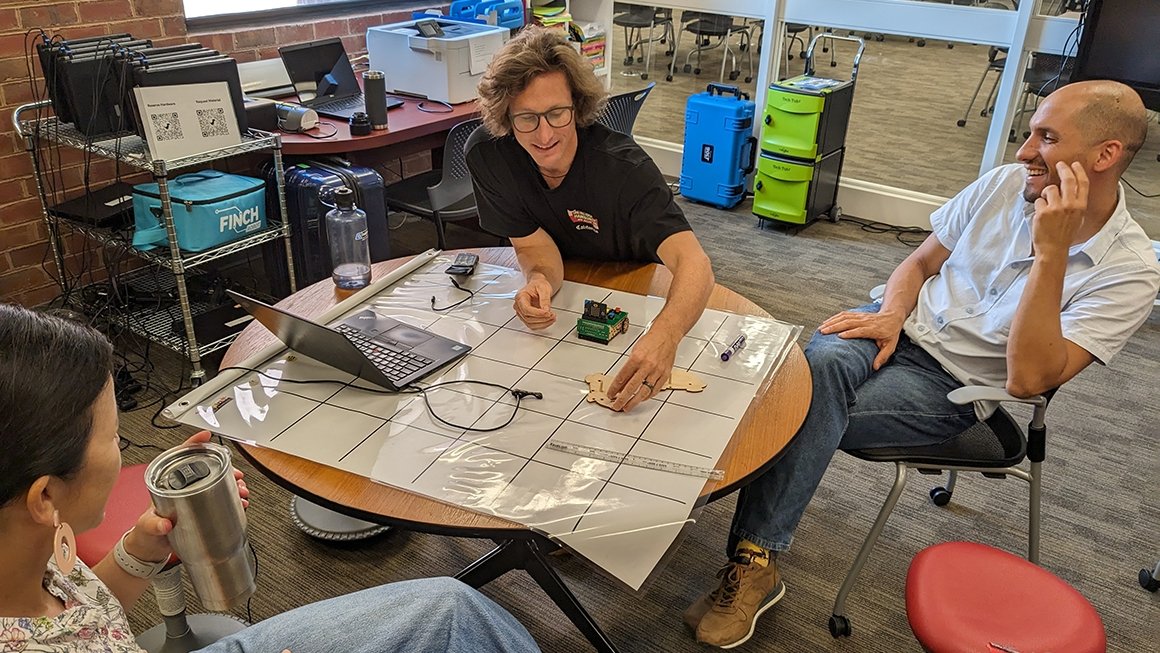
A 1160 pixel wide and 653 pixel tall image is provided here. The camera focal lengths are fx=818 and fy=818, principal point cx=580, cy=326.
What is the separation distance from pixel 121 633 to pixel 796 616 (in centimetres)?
141

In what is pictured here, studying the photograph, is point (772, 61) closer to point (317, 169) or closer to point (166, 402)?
point (317, 169)

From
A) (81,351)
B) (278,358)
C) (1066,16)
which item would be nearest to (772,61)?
(1066,16)

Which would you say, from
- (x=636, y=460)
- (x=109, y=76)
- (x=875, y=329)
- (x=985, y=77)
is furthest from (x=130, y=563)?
(x=985, y=77)

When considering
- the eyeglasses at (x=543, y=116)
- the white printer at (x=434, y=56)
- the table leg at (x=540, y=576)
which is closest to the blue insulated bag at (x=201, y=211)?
the white printer at (x=434, y=56)

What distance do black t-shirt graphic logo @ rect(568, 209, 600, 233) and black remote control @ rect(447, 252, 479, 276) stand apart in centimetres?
24

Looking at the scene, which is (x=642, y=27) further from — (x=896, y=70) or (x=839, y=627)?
(x=839, y=627)

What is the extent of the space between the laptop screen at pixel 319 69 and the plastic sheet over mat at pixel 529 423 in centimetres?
189

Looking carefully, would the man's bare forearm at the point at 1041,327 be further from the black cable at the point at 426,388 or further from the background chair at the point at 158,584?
the background chair at the point at 158,584

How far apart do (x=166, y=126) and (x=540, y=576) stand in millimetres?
1740

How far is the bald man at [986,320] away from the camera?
1.59m

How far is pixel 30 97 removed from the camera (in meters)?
2.80

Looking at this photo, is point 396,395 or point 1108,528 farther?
point 1108,528

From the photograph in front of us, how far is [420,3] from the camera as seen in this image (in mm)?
4137

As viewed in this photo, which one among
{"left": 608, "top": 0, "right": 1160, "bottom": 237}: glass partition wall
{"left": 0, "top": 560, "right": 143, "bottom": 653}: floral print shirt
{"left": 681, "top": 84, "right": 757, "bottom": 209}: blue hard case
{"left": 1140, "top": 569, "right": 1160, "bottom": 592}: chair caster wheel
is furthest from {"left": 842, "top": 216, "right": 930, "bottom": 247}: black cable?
{"left": 0, "top": 560, "right": 143, "bottom": 653}: floral print shirt
